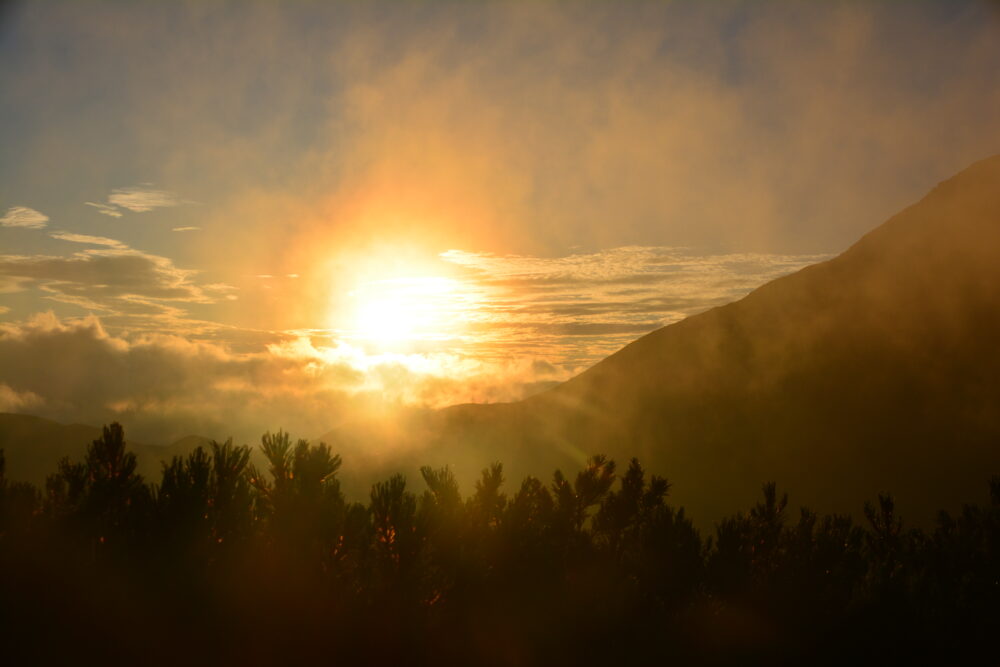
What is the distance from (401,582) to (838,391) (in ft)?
570

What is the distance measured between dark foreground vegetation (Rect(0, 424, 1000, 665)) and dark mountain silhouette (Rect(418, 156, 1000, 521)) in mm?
140462

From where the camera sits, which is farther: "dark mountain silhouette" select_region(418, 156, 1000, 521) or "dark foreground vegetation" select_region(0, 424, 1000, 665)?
"dark mountain silhouette" select_region(418, 156, 1000, 521)

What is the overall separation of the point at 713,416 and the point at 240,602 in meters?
179

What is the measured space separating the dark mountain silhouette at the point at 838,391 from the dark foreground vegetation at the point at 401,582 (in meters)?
140

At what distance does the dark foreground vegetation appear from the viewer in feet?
27.5

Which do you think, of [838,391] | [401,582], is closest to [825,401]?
[838,391]

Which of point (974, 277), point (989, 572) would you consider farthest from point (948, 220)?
point (989, 572)

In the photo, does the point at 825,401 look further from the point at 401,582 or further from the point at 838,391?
the point at 401,582

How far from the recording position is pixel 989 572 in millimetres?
16891

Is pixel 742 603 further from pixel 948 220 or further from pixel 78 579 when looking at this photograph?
pixel 948 220

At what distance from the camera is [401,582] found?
33.6 feet

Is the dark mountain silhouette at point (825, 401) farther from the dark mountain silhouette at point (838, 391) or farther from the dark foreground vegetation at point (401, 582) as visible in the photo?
the dark foreground vegetation at point (401, 582)

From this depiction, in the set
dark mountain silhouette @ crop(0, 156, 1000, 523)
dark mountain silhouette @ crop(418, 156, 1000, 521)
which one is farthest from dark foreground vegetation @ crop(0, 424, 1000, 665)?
dark mountain silhouette @ crop(418, 156, 1000, 521)

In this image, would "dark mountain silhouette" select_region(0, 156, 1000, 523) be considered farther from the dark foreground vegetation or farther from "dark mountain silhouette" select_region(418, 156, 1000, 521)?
the dark foreground vegetation
